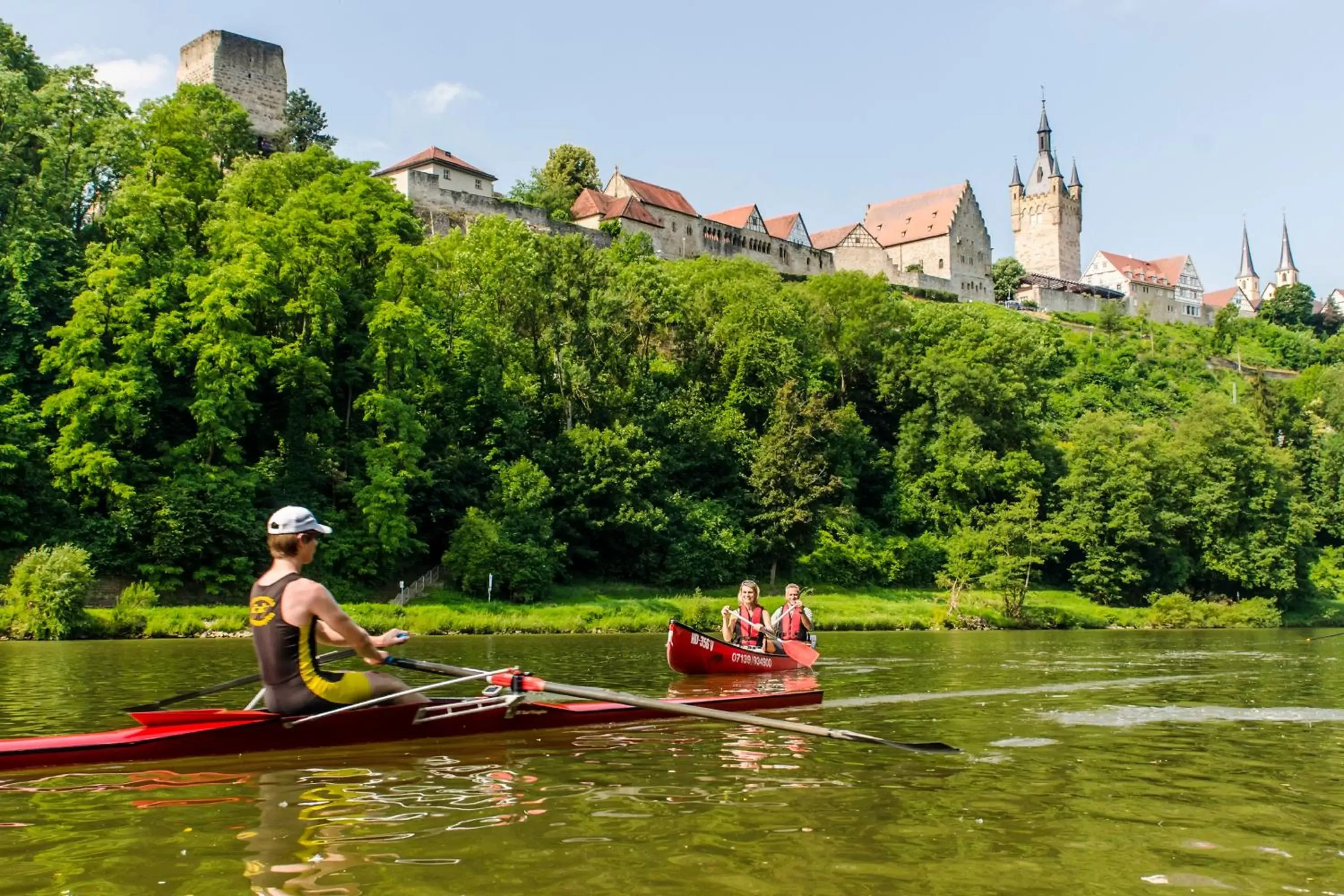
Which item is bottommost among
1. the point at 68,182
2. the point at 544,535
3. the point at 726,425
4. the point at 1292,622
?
the point at 1292,622

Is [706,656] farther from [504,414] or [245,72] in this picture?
[245,72]

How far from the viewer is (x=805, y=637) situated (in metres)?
21.5

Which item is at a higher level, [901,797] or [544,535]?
[544,535]

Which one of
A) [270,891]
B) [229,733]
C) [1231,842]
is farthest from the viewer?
[229,733]

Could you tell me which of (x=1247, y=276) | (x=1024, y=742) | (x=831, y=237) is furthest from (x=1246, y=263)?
(x=1024, y=742)

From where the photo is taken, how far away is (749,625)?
20031 mm

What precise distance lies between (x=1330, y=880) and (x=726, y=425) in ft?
159

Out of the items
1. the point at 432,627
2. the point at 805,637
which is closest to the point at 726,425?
the point at 432,627

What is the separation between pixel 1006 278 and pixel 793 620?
10968 cm

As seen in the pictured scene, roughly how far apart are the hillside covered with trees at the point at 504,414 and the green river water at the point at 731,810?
23.5 meters

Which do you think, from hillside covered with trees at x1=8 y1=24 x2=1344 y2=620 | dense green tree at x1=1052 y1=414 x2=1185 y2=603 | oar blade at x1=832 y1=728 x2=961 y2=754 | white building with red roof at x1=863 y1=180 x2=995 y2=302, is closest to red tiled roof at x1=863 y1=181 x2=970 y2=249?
white building with red roof at x1=863 y1=180 x2=995 y2=302

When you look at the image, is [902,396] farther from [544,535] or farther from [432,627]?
[432,627]

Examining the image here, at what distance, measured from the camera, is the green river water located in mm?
6434

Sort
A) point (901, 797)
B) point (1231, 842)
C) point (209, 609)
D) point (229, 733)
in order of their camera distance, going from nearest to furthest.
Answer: point (1231, 842) → point (901, 797) → point (229, 733) → point (209, 609)
